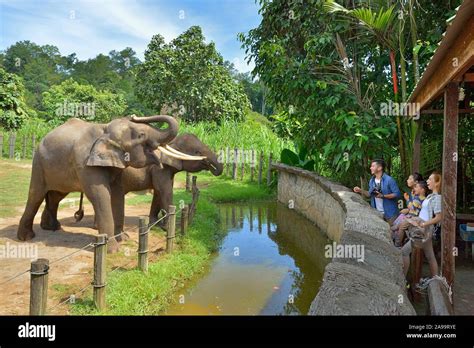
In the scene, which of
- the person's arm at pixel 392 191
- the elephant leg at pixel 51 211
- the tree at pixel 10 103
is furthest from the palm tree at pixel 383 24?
the tree at pixel 10 103

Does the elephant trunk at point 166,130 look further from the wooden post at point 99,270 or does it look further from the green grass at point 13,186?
the green grass at point 13,186

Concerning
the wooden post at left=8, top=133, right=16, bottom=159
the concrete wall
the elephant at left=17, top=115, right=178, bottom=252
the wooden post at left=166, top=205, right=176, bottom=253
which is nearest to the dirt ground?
the wooden post at left=166, top=205, right=176, bottom=253

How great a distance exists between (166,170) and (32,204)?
2498 mm

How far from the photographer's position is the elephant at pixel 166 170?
8.25m

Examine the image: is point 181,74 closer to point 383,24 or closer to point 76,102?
point 76,102

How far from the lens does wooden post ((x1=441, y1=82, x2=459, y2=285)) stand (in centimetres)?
442

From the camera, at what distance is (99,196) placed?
6.54 meters

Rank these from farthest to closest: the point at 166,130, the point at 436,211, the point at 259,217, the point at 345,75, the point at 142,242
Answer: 1. the point at 259,217
2. the point at 345,75
3. the point at 166,130
4. the point at 142,242
5. the point at 436,211

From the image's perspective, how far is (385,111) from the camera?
8148 mm

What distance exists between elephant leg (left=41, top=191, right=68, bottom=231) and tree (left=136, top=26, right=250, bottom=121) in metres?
15.7

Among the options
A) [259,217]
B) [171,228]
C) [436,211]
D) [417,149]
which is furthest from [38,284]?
[259,217]

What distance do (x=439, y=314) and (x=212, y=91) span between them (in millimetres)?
21756

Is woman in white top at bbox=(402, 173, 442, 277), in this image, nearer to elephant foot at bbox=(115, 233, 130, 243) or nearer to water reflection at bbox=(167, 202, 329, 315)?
water reflection at bbox=(167, 202, 329, 315)
